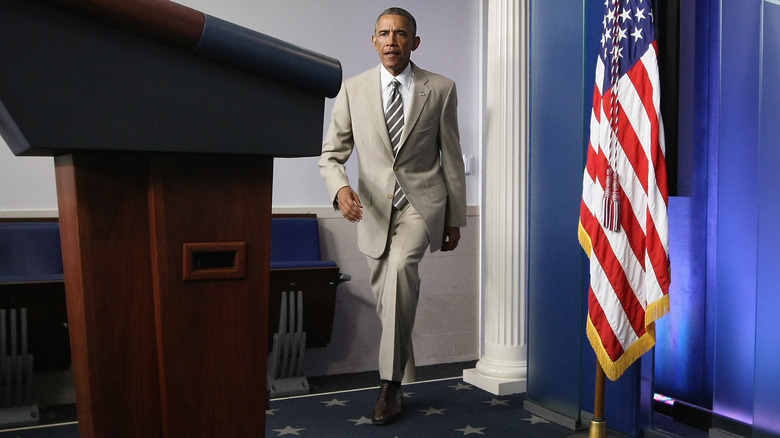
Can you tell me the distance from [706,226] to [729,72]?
0.66m

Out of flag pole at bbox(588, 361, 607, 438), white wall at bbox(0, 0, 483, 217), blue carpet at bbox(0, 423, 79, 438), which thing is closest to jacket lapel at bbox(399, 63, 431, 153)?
white wall at bbox(0, 0, 483, 217)

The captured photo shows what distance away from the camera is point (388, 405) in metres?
3.32

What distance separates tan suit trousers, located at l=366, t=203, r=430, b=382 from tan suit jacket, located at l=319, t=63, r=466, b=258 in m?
0.05

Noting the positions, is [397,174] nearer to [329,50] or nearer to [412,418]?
[412,418]

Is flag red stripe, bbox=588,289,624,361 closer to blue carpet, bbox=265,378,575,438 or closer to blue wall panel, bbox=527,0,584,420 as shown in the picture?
blue wall panel, bbox=527,0,584,420

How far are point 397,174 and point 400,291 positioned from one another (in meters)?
0.52

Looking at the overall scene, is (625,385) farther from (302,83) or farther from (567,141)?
(302,83)

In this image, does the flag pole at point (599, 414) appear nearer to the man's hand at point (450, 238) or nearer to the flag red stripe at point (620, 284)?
the flag red stripe at point (620, 284)

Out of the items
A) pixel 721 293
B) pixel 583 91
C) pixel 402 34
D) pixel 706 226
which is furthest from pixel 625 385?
pixel 402 34

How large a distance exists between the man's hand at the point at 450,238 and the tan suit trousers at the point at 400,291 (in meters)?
0.18

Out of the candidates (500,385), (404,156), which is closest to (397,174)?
(404,156)

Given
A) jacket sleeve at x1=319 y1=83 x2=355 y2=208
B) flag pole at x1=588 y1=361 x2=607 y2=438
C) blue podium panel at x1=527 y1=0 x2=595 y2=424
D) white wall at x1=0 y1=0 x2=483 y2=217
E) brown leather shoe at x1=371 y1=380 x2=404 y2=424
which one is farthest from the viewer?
white wall at x1=0 y1=0 x2=483 y2=217

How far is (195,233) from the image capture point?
0.96 metres

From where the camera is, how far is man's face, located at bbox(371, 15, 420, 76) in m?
3.40
